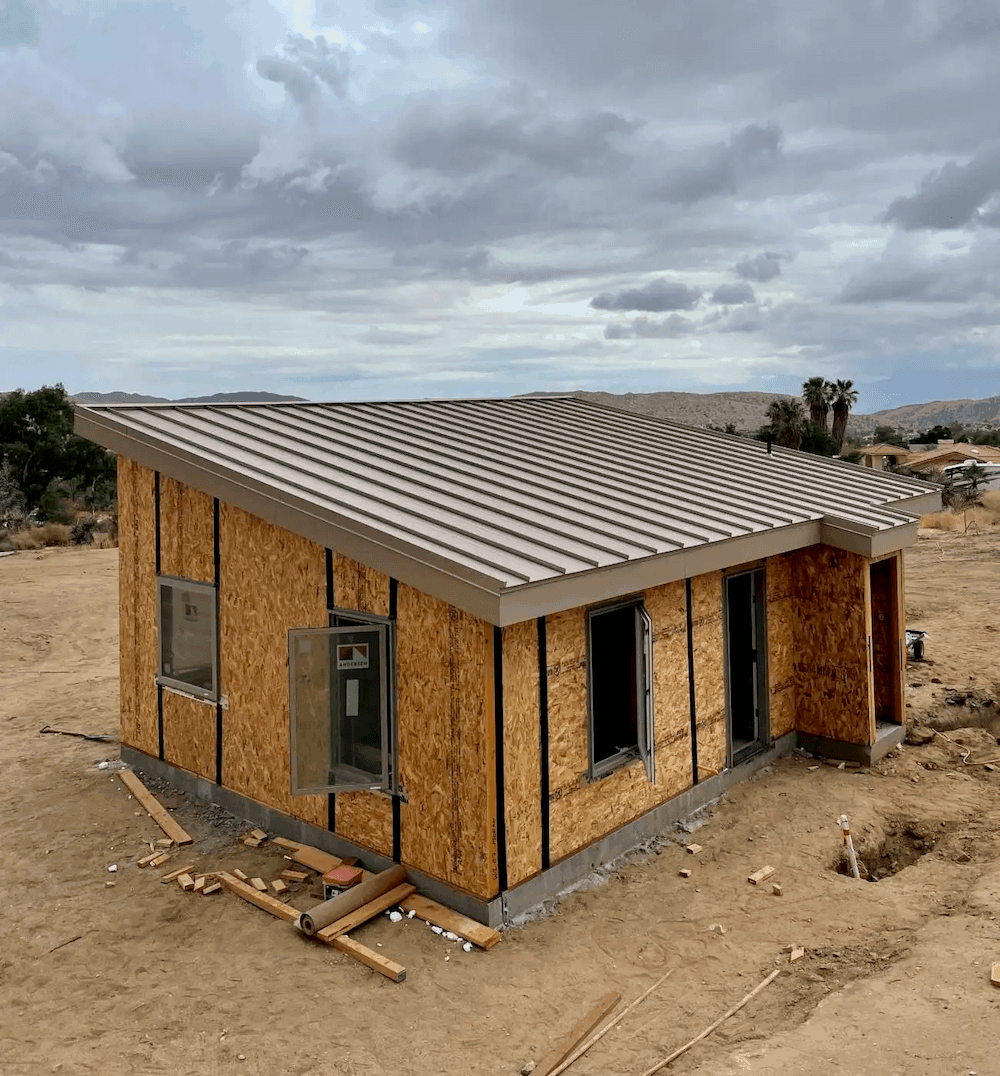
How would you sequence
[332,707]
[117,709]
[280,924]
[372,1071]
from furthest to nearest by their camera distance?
[117,709] < [332,707] < [280,924] < [372,1071]

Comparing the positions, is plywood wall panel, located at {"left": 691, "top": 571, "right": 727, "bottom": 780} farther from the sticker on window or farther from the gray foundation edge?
the sticker on window

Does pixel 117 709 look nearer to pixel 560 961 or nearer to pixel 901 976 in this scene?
pixel 560 961

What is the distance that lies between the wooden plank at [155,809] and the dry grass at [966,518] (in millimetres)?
29499

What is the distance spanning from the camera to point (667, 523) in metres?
9.23

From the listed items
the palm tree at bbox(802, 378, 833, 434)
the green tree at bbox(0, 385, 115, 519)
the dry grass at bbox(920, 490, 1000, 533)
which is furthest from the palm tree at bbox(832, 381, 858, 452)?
the green tree at bbox(0, 385, 115, 519)

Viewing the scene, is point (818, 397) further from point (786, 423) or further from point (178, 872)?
point (178, 872)

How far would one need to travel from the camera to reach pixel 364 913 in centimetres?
759

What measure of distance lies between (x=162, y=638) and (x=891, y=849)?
7.93 meters

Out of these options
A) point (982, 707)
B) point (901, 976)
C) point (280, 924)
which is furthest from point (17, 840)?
point (982, 707)

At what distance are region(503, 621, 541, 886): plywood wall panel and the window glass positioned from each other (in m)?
3.79

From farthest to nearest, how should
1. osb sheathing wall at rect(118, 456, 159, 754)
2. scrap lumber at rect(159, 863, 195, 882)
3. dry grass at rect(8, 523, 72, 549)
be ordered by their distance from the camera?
dry grass at rect(8, 523, 72, 549), osb sheathing wall at rect(118, 456, 159, 754), scrap lumber at rect(159, 863, 195, 882)

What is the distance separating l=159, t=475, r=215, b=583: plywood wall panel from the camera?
32.1ft

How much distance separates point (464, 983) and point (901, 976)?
3095mm

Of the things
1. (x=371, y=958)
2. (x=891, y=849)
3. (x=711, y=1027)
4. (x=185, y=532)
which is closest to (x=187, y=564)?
(x=185, y=532)
